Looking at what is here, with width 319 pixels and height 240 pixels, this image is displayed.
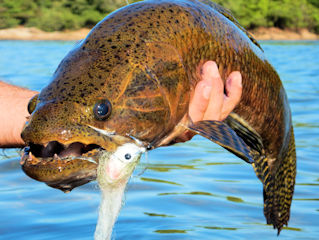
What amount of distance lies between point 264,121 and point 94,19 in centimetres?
5613

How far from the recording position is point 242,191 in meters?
4.79

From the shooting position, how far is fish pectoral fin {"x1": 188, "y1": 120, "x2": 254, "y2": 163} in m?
2.33

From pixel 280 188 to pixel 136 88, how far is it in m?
1.71

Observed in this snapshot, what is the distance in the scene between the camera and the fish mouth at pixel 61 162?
1989 mm

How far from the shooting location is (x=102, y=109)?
2160 mm

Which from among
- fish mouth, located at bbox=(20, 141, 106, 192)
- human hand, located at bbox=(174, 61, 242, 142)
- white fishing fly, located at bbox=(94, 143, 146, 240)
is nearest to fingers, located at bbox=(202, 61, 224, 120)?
human hand, located at bbox=(174, 61, 242, 142)

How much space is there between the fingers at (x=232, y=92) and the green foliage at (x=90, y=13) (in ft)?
168

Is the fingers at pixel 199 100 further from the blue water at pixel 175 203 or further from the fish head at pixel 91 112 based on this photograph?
the blue water at pixel 175 203

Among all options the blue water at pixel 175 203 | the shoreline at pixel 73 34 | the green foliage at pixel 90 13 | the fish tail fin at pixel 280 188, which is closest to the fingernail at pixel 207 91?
the blue water at pixel 175 203

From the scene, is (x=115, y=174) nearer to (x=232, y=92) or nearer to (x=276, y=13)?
(x=232, y=92)

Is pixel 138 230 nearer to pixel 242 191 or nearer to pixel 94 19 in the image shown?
pixel 242 191

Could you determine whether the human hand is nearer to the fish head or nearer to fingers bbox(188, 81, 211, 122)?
fingers bbox(188, 81, 211, 122)

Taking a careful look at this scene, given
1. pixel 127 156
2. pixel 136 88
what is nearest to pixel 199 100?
pixel 136 88

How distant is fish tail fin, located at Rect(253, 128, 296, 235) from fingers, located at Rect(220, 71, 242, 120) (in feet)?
2.29
